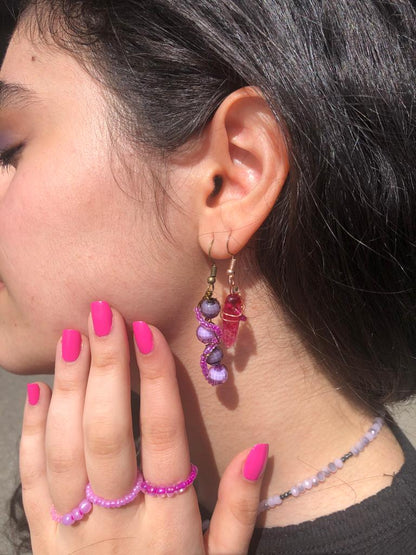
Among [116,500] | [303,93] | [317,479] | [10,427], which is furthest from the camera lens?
[10,427]

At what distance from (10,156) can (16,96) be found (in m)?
0.11

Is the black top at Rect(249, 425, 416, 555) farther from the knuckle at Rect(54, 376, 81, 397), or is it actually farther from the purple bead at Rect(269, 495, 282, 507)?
the knuckle at Rect(54, 376, 81, 397)

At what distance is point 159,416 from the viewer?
0.92m

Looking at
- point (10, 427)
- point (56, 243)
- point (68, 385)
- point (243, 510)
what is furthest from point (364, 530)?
point (10, 427)

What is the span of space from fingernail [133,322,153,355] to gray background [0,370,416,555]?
792mm

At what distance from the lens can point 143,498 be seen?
3.07 feet

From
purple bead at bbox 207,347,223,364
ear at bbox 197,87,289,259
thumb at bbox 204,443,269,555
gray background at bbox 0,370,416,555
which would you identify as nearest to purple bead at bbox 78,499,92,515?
thumb at bbox 204,443,269,555

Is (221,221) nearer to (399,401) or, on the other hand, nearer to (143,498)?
(143,498)

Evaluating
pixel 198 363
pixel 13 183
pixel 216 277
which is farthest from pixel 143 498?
pixel 13 183

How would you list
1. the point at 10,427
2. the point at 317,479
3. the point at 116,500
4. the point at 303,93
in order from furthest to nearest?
the point at 10,427 → the point at 317,479 → the point at 116,500 → the point at 303,93

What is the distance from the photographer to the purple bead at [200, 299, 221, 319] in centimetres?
91

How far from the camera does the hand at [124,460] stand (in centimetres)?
90

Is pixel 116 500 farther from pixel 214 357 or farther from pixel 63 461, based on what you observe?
pixel 214 357

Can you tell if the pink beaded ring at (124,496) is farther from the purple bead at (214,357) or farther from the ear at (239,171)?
the ear at (239,171)
